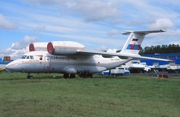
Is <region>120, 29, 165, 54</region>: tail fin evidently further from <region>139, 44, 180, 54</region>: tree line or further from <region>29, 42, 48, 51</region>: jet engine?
<region>139, 44, 180, 54</region>: tree line

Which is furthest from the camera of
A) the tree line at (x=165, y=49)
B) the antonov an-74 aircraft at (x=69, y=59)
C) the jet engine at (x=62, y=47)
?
the tree line at (x=165, y=49)

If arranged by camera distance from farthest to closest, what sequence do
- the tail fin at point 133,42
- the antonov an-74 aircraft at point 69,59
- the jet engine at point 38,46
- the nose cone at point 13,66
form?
the tail fin at point 133,42 < the jet engine at point 38,46 < the antonov an-74 aircraft at point 69,59 < the nose cone at point 13,66

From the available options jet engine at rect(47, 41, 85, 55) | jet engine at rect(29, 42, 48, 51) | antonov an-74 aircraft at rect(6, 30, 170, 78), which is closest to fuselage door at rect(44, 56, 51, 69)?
antonov an-74 aircraft at rect(6, 30, 170, 78)

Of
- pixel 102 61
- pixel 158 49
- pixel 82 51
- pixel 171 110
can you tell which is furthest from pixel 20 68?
pixel 158 49

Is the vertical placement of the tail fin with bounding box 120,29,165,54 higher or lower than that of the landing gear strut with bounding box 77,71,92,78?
higher

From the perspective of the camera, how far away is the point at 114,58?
35031 millimetres

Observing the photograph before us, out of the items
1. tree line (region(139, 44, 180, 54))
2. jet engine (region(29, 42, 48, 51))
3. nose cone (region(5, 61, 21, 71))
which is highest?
tree line (region(139, 44, 180, 54))

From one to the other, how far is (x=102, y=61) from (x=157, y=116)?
2542 cm

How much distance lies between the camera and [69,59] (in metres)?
31.2

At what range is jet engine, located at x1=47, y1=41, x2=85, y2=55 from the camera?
94.2ft

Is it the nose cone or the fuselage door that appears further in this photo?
the fuselage door

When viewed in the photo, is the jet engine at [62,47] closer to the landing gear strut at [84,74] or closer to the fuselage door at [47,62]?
the fuselage door at [47,62]

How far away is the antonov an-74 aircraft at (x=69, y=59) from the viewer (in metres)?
28.6

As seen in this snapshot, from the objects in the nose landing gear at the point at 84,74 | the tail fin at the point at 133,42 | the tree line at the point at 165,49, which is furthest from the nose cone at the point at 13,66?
the tree line at the point at 165,49
